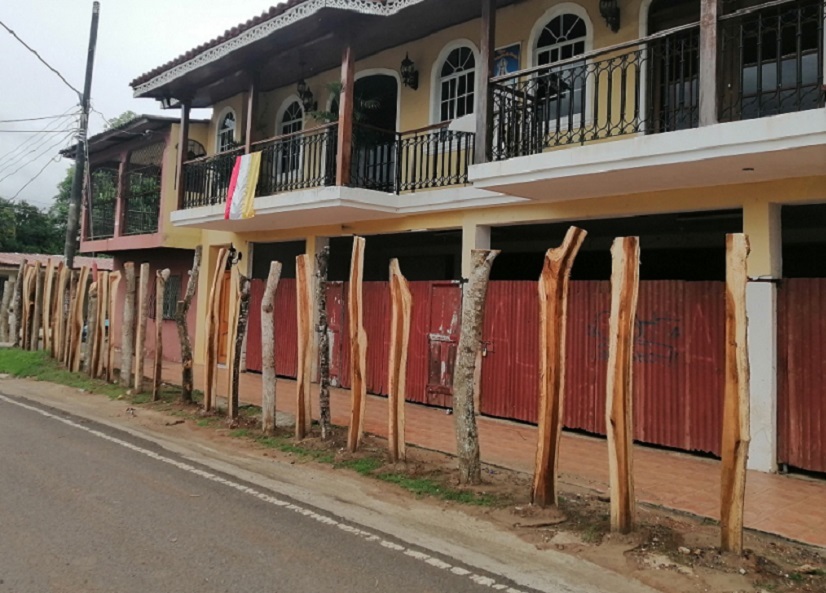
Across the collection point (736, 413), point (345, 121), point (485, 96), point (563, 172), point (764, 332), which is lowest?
point (736, 413)

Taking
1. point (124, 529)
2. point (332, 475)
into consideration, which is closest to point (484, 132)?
point (332, 475)

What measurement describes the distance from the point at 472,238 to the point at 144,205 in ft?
38.5

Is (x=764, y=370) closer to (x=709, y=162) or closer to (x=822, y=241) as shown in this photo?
(x=709, y=162)

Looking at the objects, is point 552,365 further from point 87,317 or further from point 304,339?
point 87,317

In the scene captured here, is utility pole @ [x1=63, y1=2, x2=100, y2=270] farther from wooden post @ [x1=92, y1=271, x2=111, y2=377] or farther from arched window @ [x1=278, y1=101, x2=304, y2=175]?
arched window @ [x1=278, y1=101, x2=304, y2=175]

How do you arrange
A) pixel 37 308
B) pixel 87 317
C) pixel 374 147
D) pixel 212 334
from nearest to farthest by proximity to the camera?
pixel 212 334 → pixel 374 147 → pixel 87 317 → pixel 37 308

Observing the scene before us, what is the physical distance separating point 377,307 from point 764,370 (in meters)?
5.98

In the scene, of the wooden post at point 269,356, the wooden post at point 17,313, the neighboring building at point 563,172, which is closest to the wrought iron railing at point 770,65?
the neighboring building at point 563,172

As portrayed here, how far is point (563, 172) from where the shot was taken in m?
7.16

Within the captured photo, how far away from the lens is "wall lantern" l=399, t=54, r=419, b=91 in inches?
421

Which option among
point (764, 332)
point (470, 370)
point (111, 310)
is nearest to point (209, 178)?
point (111, 310)

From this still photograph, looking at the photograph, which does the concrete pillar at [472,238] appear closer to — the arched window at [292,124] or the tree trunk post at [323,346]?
the tree trunk post at [323,346]

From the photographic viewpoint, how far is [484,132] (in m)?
8.17

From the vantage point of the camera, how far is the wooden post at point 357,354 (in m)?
6.61
